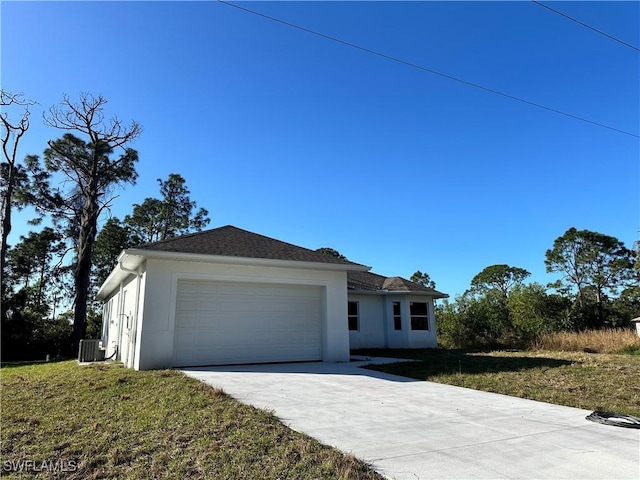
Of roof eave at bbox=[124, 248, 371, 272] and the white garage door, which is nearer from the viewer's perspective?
roof eave at bbox=[124, 248, 371, 272]

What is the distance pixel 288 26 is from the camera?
7438mm

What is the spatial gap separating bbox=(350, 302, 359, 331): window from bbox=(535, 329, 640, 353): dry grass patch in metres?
7.60

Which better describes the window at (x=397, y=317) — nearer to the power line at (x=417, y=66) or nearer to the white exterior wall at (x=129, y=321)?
the power line at (x=417, y=66)

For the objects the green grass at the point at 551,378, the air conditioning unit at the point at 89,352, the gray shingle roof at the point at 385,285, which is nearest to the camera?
the green grass at the point at 551,378

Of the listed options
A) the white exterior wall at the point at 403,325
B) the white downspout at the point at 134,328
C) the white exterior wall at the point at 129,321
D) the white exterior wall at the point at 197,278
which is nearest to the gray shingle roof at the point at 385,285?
the white exterior wall at the point at 403,325

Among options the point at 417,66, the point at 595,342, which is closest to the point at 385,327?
the point at 595,342

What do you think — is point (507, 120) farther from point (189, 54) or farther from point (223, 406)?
point (223, 406)

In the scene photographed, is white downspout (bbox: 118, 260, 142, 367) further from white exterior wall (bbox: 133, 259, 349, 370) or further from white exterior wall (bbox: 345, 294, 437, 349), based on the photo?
white exterior wall (bbox: 345, 294, 437, 349)

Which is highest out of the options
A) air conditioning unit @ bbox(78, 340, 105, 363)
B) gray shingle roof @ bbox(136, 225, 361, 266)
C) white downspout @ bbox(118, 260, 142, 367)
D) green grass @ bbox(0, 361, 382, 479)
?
gray shingle roof @ bbox(136, 225, 361, 266)

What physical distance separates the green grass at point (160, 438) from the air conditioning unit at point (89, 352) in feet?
22.2

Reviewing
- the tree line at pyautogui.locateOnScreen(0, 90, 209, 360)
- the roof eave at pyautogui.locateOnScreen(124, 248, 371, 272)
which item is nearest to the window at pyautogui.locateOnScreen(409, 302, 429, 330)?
the roof eave at pyautogui.locateOnScreen(124, 248, 371, 272)

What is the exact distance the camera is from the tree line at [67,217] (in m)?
20.7

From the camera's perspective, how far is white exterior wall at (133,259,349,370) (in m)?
9.42

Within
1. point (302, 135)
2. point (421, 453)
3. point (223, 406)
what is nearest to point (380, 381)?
point (223, 406)
